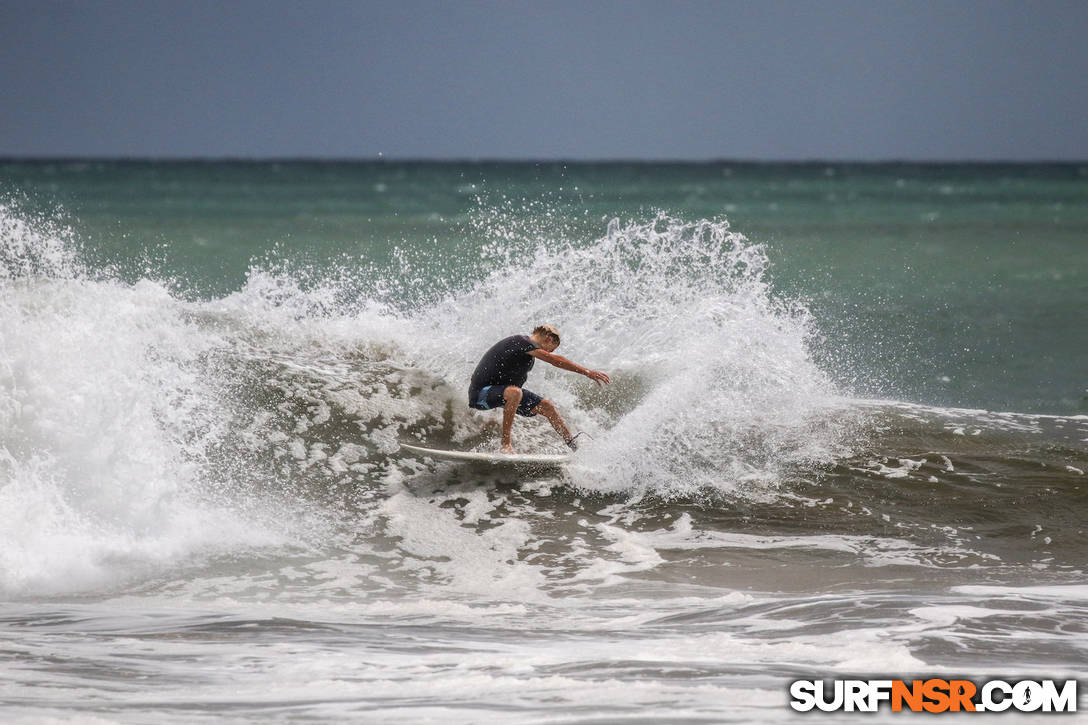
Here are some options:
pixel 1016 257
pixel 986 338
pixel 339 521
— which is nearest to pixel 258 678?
pixel 339 521

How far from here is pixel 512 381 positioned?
31.6 ft

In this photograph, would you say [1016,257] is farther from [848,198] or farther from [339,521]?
[848,198]

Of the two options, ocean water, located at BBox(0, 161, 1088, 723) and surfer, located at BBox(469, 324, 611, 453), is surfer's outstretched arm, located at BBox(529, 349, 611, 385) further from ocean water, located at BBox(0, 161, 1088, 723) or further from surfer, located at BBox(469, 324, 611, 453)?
ocean water, located at BBox(0, 161, 1088, 723)

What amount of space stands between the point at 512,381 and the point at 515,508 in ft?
3.77

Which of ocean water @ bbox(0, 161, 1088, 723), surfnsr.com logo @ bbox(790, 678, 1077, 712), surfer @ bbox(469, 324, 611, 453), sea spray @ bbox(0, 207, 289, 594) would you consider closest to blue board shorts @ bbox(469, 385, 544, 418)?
surfer @ bbox(469, 324, 611, 453)

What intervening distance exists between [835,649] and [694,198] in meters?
56.5

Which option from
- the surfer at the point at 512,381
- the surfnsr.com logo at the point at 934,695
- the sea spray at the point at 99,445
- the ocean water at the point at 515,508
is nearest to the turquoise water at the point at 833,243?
the ocean water at the point at 515,508

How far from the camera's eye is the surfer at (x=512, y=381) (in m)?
9.48

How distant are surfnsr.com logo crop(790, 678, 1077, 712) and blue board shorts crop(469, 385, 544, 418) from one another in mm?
4676

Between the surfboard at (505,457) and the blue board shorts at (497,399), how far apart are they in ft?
1.35

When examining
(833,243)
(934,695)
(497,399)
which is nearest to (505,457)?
(497,399)

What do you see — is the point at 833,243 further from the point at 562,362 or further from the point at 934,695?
the point at 934,695

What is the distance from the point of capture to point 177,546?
7793mm

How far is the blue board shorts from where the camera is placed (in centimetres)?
962
